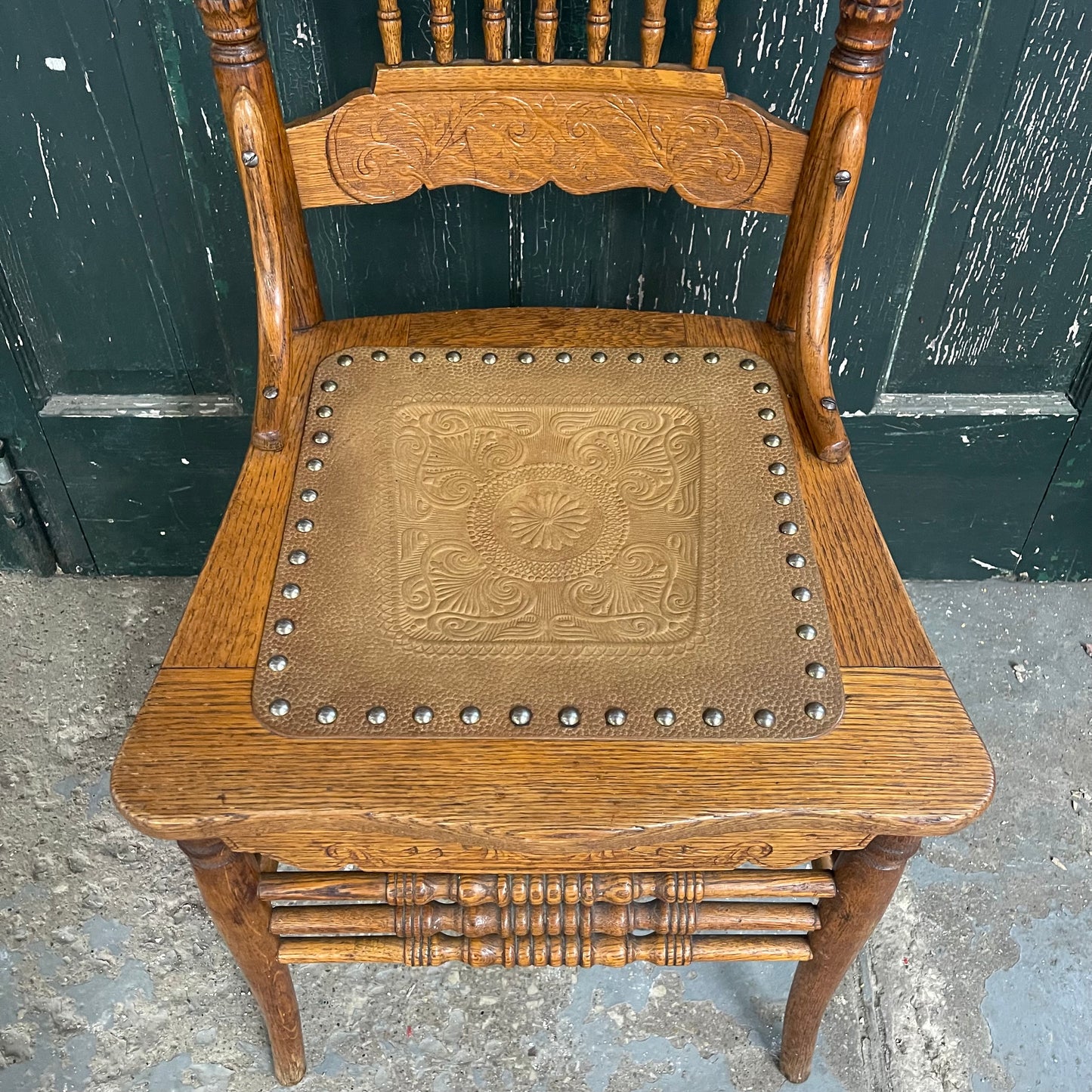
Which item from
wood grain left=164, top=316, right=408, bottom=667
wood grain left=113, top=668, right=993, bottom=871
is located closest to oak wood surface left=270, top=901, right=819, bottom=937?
wood grain left=113, top=668, right=993, bottom=871

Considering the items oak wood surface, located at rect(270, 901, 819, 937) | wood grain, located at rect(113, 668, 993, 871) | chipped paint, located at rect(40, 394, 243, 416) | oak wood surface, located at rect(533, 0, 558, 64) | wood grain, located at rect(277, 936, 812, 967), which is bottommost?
wood grain, located at rect(277, 936, 812, 967)

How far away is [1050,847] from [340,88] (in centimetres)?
119

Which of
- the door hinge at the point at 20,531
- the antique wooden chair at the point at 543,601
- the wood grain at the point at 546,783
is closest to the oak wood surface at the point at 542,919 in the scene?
the antique wooden chair at the point at 543,601

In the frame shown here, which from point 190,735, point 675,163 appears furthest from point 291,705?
point 675,163

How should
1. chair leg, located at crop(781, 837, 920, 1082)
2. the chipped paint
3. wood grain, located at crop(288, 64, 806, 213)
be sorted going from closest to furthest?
chair leg, located at crop(781, 837, 920, 1082)
wood grain, located at crop(288, 64, 806, 213)
the chipped paint

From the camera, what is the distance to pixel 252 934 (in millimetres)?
857

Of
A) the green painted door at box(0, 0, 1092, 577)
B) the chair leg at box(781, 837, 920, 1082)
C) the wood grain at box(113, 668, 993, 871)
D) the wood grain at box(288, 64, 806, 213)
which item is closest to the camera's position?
the wood grain at box(113, 668, 993, 871)

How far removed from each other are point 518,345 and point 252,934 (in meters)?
0.57

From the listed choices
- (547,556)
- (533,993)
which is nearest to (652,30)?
(547,556)

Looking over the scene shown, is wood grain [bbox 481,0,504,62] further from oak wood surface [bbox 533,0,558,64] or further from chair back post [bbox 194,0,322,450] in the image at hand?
chair back post [bbox 194,0,322,450]

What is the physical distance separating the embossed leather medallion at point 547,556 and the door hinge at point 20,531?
28.1 inches

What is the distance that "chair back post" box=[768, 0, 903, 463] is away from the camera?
83 cm

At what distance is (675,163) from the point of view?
3.02 feet

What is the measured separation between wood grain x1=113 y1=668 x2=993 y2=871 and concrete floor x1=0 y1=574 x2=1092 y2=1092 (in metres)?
0.51
